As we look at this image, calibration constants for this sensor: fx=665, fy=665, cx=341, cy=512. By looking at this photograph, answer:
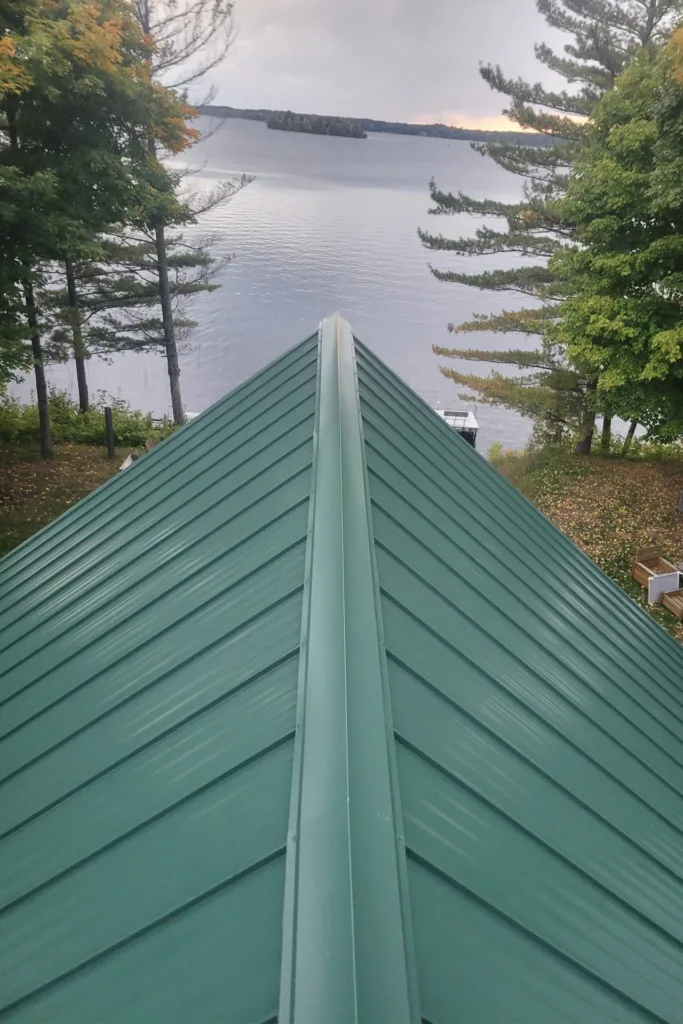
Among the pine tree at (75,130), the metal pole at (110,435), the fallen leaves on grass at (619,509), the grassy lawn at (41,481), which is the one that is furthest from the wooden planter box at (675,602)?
the metal pole at (110,435)

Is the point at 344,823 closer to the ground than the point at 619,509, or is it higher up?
higher up

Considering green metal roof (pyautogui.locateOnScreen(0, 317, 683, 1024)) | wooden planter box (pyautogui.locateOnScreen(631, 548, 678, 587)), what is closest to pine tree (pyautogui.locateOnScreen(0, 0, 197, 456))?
green metal roof (pyautogui.locateOnScreen(0, 317, 683, 1024))

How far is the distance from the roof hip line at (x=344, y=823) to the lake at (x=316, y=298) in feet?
77.7

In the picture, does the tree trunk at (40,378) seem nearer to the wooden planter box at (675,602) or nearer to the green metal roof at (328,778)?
the green metal roof at (328,778)

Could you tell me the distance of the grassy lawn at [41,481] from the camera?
14.8 metres

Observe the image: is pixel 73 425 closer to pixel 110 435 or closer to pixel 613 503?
pixel 110 435

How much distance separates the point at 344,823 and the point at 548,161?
79.0 ft

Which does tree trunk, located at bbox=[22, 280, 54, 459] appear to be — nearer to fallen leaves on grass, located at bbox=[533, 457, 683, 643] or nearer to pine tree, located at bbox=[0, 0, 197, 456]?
pine tree, located at bbox=[0, 0, 197, 456]

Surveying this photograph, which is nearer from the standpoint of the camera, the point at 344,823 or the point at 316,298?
the point at 344,823

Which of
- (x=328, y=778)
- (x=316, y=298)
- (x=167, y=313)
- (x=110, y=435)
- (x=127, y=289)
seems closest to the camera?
(x=328, y=778)

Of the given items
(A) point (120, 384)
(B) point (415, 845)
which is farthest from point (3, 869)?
(A) point (120, 384)

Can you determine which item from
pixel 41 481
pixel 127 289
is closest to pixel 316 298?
pixel 127 289

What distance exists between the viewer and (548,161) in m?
21.6

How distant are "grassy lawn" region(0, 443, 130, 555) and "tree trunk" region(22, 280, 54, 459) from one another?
421 mm
